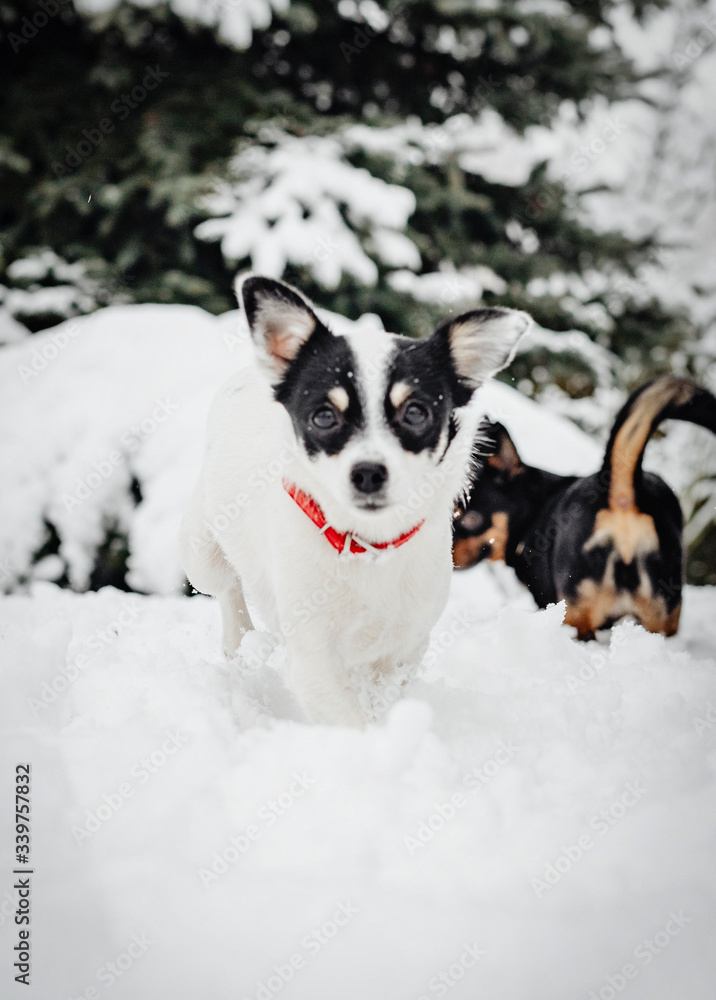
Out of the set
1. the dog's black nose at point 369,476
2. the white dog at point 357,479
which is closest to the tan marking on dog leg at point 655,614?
the white dog at point 357,479

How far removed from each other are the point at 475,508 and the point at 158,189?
2777 millimetres

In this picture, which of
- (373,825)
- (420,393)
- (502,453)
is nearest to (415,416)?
(420,393)

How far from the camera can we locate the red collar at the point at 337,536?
1.82 metres

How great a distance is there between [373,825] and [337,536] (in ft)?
2.19

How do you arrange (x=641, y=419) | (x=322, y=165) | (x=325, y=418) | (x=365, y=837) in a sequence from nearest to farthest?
(x=365, y=837)
(x=325, y=418)
(x=641, y=419)
(x=322, y=165)

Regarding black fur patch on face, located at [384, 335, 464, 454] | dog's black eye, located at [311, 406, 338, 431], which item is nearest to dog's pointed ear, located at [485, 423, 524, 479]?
black fur patch on face, located at [384, 335, 464, 454]

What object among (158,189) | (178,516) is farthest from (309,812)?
(158,189)

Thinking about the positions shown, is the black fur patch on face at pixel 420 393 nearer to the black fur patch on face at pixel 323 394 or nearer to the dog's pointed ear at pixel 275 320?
the black fur patch on face at pixel 323 394

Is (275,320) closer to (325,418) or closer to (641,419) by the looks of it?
(325,418)

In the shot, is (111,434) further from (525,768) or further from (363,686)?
(525,768)

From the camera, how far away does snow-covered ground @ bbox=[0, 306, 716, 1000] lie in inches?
48.1

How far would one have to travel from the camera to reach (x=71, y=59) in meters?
4.81

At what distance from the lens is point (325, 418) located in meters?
1.78

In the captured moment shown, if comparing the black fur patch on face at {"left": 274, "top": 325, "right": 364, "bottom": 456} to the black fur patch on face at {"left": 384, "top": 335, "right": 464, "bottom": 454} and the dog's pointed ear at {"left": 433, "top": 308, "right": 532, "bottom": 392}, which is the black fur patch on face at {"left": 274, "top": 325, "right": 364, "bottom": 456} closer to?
the black fur patch on face at {"left": 384, "top": 335, "right": 464, "bottom": 454}
